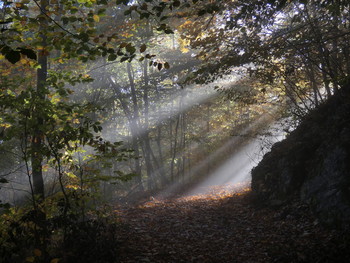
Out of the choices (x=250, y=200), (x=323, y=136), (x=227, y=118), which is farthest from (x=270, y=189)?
(x=227, y=118)

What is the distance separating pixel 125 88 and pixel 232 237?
51.2ft

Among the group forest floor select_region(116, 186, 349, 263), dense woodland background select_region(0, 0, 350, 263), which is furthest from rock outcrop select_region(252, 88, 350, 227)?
forest floor select_region(116, 186, 349, 263)

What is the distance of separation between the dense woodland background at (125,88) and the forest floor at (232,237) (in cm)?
80

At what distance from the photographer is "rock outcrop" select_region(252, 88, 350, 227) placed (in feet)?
20.0

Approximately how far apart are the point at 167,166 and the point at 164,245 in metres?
22.7

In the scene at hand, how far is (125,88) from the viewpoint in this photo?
2086cm

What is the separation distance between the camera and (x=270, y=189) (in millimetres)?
9320

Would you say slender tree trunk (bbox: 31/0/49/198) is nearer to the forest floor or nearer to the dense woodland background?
the dense woodland background

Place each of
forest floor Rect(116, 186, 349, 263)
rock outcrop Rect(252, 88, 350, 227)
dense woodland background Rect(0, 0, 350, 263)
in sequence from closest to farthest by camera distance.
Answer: dense woodland background Rect(0, 0, 350, 263) → forest floor Rect(116, 186, 349, 263) → rock outcrop Rect(252, 88, 350, 227)

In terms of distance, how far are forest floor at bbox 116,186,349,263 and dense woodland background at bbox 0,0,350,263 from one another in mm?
796

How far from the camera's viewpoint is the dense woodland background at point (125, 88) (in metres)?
4.65

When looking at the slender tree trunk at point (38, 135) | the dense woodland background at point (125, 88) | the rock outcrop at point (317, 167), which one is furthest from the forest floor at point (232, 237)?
the slender tree trunk at point (38, 135)

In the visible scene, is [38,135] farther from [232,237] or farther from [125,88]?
[125,88]

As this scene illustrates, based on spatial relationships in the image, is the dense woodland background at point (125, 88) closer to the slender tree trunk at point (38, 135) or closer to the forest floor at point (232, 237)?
the slender tree trunk at point (38, 135)
